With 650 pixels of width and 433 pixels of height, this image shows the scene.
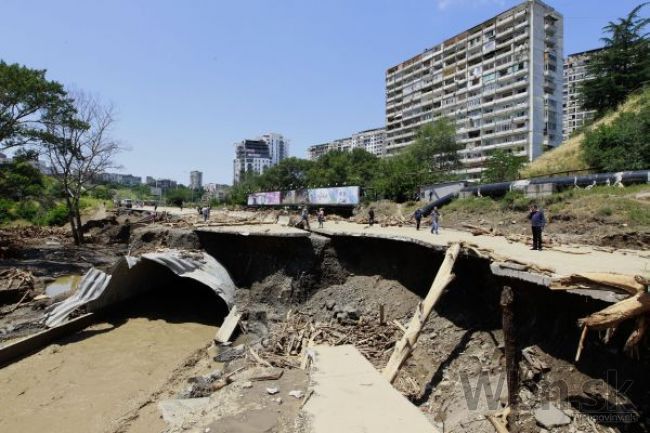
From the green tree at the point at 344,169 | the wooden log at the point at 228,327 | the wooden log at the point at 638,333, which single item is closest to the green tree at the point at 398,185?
the green tree at the point at 344,169

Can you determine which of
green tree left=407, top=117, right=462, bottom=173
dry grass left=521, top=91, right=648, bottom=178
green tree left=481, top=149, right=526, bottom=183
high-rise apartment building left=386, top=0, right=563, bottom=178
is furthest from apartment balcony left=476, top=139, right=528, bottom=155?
green tree left=481, top=149, right=526, bottom=183

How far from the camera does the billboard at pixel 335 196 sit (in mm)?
32844

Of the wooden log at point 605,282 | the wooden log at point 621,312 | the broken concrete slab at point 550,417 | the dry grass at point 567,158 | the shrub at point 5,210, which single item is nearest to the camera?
the wooden log at point 621,312

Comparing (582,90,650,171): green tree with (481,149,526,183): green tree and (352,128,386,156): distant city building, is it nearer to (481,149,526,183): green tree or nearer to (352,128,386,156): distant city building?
(481,149,526,183): green tree

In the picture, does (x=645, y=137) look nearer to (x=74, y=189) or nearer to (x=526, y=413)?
(x=526, y=413)

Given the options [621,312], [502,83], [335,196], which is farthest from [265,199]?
[502,83]

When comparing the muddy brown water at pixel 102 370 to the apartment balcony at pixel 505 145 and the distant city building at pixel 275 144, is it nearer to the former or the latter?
the apartment balcony at pixel 505 145

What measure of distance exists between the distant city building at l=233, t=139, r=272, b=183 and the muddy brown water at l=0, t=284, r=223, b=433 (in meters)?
145

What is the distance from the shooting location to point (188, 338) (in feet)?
44.2

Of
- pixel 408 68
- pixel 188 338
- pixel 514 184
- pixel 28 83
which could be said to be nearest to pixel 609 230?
pixel 514 184

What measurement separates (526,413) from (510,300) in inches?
76.7

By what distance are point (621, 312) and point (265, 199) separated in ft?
148

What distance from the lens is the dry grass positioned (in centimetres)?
3416

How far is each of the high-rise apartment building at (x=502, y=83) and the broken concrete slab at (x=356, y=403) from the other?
58.5 meters
